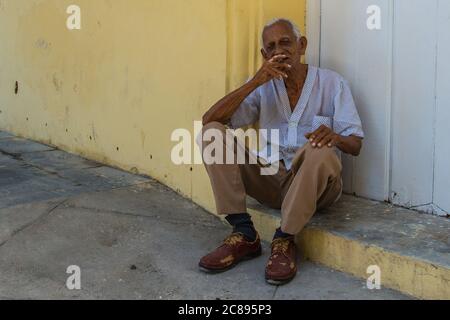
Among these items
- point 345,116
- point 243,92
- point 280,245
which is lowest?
point 280,245

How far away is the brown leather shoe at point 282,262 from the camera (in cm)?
260

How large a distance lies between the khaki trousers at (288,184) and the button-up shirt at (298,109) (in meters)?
0.14

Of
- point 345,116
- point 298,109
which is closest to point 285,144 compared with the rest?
point 298,109

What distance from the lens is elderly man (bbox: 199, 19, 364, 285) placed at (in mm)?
2623

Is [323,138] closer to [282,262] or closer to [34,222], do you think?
[282,262]

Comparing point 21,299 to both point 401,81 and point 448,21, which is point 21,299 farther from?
point 448,21

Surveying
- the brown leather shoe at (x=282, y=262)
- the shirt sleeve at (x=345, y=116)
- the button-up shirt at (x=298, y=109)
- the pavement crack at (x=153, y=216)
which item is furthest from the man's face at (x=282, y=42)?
the pavement crack at (x=153, y=216)

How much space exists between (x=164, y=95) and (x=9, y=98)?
2.76 m

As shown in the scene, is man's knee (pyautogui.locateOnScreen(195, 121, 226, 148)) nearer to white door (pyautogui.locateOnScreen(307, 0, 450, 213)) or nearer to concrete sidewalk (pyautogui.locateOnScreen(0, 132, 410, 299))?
concrete sidewalk (pyautogui.locateOnScreen(0, 132, 410, 299))

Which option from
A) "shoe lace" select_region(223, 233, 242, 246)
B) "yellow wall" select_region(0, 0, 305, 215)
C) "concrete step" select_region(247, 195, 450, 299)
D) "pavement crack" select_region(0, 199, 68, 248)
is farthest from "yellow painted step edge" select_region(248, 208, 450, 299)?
"pavement crack" select_region(0, 199, 68, 248)

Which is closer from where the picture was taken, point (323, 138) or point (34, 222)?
point (323, 138)

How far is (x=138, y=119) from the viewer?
13.5 ft

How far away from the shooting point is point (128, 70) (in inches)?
165

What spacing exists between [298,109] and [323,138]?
0.42 m
